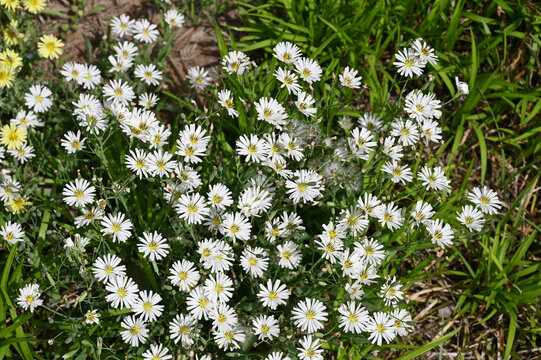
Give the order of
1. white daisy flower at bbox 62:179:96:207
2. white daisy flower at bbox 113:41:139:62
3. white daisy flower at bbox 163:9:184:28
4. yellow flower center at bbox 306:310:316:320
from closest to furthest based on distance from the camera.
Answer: yellow flower center at bbox 306:310:316:320, white daisy flower at bbox 62:179:96:207, white daisy flower at bbox 113:41:139:62, white daisy flower at bbox 163:9:184:28

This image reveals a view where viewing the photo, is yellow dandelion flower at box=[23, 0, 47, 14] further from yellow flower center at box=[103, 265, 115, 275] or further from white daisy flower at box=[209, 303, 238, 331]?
white daisy flower at box=[209, 303, 238, 331]

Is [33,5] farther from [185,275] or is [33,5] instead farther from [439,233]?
[439,233]

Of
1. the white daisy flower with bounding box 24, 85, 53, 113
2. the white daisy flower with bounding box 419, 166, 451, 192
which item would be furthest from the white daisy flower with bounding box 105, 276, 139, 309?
the white daisy flower with bounding box 419, 166, 451, 192

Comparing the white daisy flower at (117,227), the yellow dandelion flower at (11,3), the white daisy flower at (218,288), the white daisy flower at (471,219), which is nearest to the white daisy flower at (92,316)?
the white daisy flower at (117,227)

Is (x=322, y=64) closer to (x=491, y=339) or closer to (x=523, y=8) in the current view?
(x=523, y=8)

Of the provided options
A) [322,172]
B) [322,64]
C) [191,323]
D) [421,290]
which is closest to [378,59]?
[322,64]

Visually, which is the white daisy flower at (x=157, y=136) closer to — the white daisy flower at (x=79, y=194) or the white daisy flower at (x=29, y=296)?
the white daisy flower at (x=79, y=194)

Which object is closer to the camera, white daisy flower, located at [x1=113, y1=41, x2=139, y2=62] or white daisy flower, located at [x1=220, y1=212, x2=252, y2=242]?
white daisy flower, located at [x1=220, y1=212, x2=252, y2=242]
